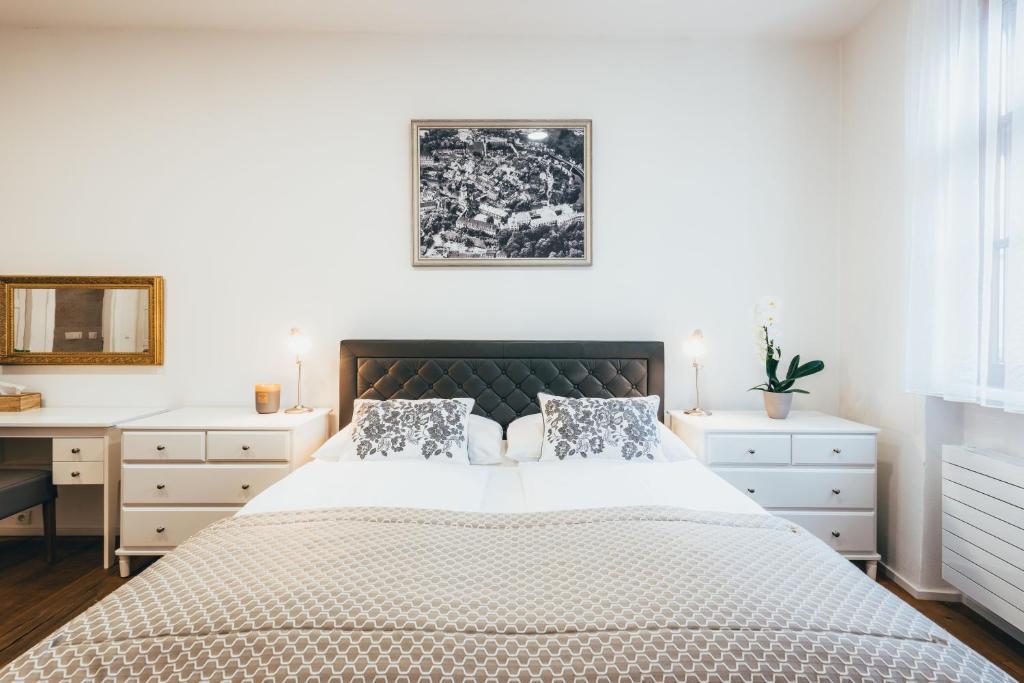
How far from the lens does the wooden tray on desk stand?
2.83 m

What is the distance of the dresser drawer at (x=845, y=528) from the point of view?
2545 millimetres

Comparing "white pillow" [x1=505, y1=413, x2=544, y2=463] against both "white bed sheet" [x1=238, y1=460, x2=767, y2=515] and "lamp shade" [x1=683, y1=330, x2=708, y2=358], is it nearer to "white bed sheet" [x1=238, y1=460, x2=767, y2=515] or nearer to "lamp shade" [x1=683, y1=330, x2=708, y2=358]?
"white bed sheet" [x1=238, y1=460, x2=767, y2=515]

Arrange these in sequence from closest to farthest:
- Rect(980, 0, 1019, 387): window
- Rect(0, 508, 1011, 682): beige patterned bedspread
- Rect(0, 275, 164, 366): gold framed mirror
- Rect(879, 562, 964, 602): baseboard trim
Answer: Rect(0, 508, 1011, 682): beige patterned bedspread
Rect(980, 0, 1019, 387): window
Rect(879, 562, 964, 602): baseboard trim
Rect(0, 275, 164, 366): gold framed mirror

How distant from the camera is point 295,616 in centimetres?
112

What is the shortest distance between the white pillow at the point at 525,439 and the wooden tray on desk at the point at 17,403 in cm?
272

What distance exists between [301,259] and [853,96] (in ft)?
11.0

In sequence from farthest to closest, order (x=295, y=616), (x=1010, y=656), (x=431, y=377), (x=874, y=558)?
(x=431, y=377), (x=874, y=558), (x=1010, y=656), (x=295, y=616)

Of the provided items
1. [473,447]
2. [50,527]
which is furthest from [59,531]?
[473,447]

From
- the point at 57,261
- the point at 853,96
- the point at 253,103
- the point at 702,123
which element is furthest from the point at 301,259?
the point at 853,96

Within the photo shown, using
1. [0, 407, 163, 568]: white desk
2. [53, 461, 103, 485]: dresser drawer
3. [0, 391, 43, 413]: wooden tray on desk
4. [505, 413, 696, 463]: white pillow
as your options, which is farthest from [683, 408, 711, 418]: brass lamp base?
[0, 391, 43, 413]: wooden tray on desk

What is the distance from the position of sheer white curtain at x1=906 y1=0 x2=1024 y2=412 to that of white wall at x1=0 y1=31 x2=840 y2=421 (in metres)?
0.81

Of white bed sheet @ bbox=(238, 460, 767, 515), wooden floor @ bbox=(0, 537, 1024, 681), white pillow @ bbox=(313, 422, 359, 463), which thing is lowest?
wooden floor @ bbox=(0, 537, 1024, 681)

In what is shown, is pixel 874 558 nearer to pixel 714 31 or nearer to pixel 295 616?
pixel 295 616

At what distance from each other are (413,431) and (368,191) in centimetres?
151
